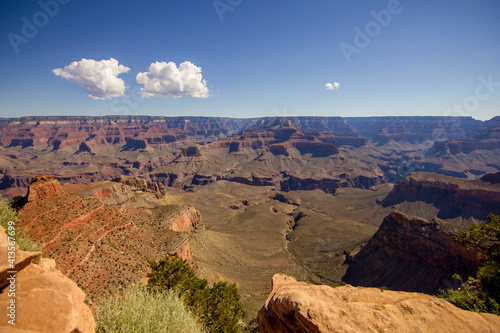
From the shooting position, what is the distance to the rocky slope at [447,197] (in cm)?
8475

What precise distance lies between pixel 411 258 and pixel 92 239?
62941 mm

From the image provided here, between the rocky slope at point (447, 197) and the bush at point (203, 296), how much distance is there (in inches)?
3974

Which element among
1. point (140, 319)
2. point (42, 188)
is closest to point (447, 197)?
point (140, 319)

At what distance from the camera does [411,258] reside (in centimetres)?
5225

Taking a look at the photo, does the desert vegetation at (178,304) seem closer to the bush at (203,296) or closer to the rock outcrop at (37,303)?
the bush at (203,296)

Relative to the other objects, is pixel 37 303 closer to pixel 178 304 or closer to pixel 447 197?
pixel 178 304

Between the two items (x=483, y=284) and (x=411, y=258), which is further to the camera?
(x=411, y=258)

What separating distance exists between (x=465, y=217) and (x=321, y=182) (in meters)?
88.5

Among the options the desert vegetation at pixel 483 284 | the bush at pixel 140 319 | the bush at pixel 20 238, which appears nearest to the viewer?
the bush at pixel 140 319

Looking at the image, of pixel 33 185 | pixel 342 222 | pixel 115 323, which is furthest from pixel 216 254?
pixel 342 222

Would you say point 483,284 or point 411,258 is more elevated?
point 483,284

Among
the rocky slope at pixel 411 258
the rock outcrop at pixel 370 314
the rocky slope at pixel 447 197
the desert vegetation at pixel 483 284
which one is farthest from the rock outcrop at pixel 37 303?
Answer: the rocky slope at pixel 447 197

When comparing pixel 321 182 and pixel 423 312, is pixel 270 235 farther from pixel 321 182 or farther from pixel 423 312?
pixel 321 182

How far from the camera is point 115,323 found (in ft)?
38.8
